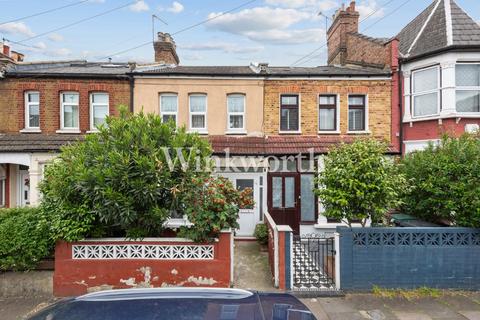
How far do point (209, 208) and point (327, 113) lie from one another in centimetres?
748

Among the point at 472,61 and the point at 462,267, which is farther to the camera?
the point at 472,61

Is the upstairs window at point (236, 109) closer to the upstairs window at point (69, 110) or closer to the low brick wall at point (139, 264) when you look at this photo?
the upstairs window at point (69, 110)

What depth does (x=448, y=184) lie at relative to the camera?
7.28m

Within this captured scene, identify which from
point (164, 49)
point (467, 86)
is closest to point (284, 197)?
point (467, 86)

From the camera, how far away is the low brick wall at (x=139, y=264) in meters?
6.87

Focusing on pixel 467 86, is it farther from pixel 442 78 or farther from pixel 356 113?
pixel 356 113

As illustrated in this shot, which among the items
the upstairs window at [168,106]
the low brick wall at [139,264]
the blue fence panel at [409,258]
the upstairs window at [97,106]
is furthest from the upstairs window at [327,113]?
the upstairs window at [97,106]

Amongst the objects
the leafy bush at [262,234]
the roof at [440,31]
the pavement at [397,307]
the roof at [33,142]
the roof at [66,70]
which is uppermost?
the roof at [440,31]

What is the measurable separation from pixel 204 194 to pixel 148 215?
1.33 metres

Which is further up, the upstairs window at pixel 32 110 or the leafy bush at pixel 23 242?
the upstairs window at pixel 32 110

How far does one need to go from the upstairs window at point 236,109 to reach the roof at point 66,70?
419 centimetres

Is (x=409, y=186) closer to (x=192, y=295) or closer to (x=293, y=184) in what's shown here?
(x=293, y=184)

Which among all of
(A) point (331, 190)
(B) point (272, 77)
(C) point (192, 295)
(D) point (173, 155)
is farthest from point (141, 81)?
(C) point (192, 295)

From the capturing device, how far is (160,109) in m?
12.5
